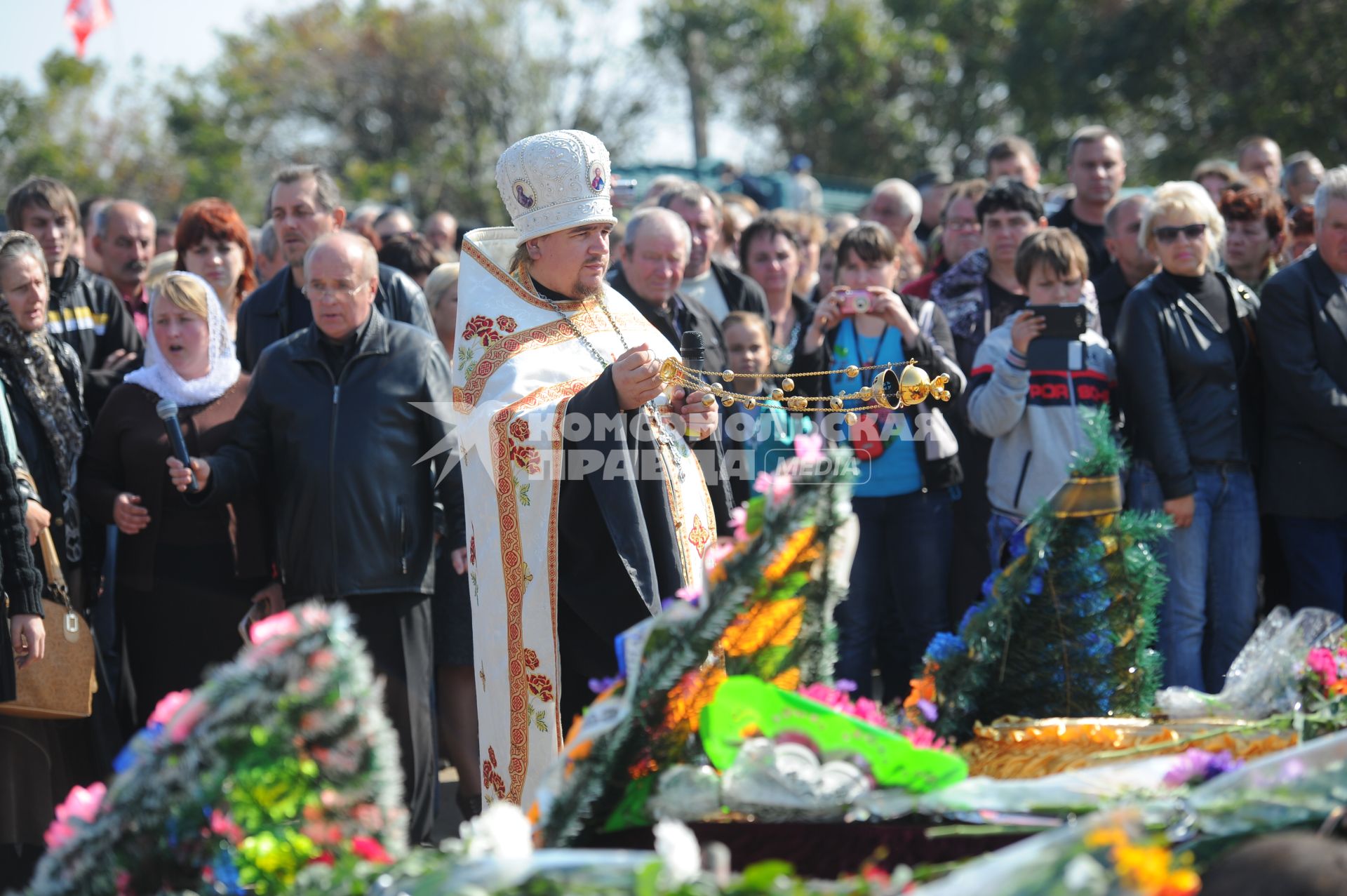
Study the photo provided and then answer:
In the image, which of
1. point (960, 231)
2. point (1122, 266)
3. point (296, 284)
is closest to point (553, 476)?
point (296, 284)

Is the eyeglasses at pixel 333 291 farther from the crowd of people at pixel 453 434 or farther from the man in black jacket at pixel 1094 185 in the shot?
Result: the man in black jacket at pixel 1094 185

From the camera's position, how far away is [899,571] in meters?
6.17

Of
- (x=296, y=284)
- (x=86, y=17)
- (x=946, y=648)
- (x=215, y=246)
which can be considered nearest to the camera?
(x=946, y=648)

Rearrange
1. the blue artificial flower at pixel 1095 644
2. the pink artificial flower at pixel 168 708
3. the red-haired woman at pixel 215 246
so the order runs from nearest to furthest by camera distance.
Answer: the pink artificial flower at pixel 168 708 < the blue artificial flower at pixel 1095 644 < the red-haired woman at pixel 215 246

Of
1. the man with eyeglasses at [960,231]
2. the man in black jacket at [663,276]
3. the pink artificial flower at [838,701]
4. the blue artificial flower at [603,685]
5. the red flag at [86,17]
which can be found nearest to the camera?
the blue artificial flower at [603,685]

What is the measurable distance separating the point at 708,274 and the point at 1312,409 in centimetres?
277

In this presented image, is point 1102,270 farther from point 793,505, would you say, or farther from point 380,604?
point 793,505

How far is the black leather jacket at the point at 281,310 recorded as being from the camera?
20.7ft

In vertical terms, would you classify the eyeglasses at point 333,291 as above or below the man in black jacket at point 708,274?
below

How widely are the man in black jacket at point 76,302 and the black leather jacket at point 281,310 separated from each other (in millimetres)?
457

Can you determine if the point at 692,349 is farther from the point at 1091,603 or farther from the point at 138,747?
the point at 138,747

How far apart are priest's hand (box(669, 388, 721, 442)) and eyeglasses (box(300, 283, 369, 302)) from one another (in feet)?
5.20

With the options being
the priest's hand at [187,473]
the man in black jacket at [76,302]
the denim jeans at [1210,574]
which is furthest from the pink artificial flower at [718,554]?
the man in black jacket at [76,302]

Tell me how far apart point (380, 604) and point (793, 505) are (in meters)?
3.31
